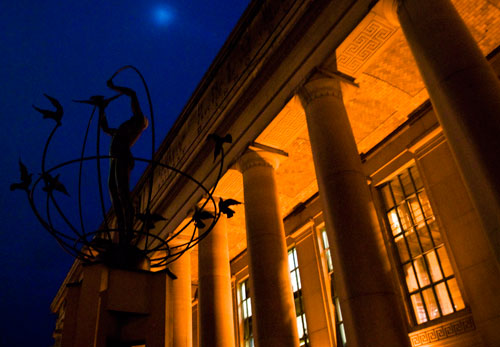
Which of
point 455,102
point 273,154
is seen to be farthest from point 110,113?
point 455,102

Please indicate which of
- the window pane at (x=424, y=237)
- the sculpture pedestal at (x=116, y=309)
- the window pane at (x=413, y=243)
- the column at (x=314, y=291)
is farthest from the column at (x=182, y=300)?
the sculpture pedestal at (x=116, y=309)

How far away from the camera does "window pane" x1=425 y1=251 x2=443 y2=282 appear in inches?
586

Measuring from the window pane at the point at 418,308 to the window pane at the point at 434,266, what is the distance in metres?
0.91

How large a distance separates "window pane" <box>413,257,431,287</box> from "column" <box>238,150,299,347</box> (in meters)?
5.06

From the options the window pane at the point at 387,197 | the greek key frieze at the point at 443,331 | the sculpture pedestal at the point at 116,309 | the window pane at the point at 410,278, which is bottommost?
the sculpture pedestal at the point at 116,309

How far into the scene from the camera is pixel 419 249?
15.9 m

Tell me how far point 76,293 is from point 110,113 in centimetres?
12204

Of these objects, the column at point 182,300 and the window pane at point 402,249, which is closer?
the window pane at point 402,249

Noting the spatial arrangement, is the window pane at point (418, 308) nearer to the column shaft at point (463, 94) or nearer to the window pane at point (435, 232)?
the window pane at point (435, 232)

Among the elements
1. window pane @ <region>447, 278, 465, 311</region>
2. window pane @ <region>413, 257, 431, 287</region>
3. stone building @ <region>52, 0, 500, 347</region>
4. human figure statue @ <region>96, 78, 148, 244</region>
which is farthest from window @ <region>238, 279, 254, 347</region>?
human figure statue @ <region>96, 78, 148, 244</region>

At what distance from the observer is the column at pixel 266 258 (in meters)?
12.8

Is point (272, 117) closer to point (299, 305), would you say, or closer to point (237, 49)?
point (237, 49)

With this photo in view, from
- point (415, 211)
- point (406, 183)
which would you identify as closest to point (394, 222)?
point (415, 211)

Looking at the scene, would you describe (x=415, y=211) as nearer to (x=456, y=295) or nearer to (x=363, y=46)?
(x=456, y=295)
